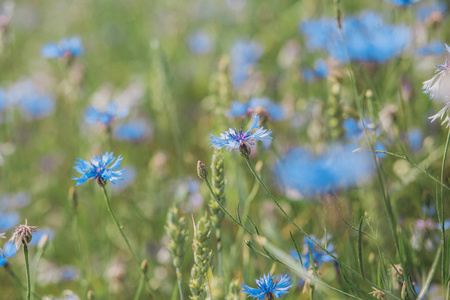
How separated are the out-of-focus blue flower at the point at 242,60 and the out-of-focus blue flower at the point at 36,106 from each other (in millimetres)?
1165

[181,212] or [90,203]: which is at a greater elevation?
[90,203]

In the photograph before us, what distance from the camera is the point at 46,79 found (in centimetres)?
341

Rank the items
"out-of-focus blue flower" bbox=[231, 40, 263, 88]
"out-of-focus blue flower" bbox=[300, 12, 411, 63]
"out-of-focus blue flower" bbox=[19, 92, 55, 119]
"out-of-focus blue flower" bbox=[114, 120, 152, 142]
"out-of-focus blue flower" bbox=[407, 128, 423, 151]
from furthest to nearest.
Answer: "out-of-focus blue flower" bbox=[19, 92, 55, 119] → "out-of-focus blue flower" bbox=[231, 40, 263, 88] → "out-of-focus blue flower" bbox=[114, 120, 152, 142] → "out-of-focus blue flower" bbox=[407, 128, 423, 151] → "out-of-focus blue flower" bbox=[300, 12, 411, 63]

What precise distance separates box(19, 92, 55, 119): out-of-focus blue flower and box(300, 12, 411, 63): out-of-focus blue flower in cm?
168

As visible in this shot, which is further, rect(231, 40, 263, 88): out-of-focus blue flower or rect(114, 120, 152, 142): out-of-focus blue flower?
rect(231, 40, 263, 88): out-of-focus blue flower

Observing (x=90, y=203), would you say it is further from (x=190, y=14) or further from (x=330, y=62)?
(x=190, y=14)

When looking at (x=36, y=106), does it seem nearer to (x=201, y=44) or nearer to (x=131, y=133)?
(x=131, y=133)

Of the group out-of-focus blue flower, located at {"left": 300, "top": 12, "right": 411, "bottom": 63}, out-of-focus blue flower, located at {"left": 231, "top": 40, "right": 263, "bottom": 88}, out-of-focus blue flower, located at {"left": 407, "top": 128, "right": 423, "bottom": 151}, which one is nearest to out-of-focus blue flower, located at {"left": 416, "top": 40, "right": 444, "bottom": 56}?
out-of-focus blue flower, located at {"left": 300, "top": 12, "right": 411, "bottom": 63}

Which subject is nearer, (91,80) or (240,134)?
(240,134)

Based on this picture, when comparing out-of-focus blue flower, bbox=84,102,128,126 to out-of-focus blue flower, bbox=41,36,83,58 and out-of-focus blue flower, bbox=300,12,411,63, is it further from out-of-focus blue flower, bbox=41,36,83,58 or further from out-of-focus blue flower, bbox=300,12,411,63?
out-of-focus blue flower, bbox=300,12,411,63

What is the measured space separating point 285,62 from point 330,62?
632 mm

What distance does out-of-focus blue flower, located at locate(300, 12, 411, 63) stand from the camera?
1.55 meters

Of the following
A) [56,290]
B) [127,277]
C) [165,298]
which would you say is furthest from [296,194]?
[56,290]

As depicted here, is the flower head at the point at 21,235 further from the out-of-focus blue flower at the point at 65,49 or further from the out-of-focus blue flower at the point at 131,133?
the out-of-focus blue flower at the point at 131,133
